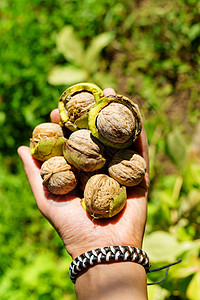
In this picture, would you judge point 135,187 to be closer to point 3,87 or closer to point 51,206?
point 51,206

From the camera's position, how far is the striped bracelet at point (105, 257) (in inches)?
73.4

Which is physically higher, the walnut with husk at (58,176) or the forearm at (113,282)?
the walnut with husk at (58,176)

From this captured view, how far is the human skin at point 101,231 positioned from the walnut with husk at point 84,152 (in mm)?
288

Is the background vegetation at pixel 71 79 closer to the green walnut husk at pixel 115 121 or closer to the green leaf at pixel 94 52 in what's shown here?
the green leaf at pixel 94 52

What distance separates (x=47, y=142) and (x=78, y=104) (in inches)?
14.9

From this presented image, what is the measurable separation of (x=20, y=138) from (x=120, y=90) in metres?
1.53

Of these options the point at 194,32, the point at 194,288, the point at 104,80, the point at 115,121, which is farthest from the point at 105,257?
the point at 194,32

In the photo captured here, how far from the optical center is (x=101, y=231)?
2043mm

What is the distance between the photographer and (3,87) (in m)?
4.15

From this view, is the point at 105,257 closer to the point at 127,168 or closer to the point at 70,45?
the point at 127,168

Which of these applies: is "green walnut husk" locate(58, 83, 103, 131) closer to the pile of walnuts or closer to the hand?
the pile of walnuts

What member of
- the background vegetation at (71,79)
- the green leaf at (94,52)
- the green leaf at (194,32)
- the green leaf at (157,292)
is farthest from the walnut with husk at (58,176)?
the green leaf at (194,32)

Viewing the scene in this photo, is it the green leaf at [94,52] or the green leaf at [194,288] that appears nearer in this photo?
the green leaf at [194,288]

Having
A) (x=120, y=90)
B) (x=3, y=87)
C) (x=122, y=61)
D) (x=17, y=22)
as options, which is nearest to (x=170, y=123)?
(x=120, y=90)
